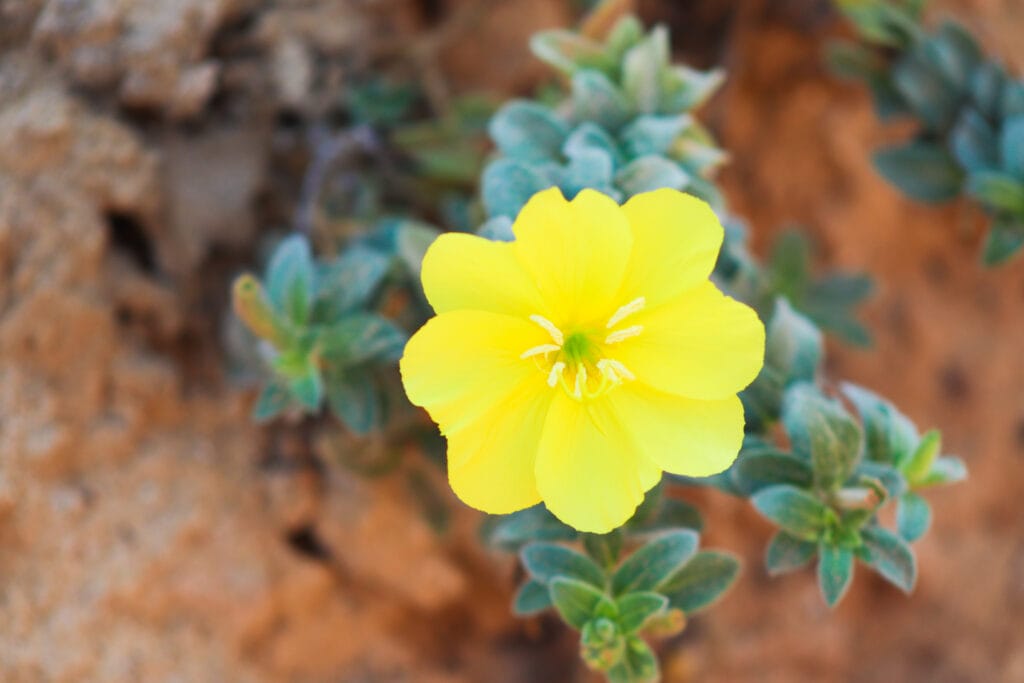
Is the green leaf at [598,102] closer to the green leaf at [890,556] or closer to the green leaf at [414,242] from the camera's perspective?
the green leaf at [414,242]

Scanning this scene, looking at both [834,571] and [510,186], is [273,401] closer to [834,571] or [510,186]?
[510,186]

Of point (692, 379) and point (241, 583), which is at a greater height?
point (692, 379)

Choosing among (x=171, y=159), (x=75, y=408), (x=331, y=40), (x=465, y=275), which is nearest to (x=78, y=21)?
(x=171, y=159)

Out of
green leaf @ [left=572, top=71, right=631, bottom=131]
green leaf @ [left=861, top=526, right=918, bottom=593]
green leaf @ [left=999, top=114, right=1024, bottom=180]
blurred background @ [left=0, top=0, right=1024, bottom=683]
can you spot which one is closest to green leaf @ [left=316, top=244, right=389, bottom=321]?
blurred background @ [left=0, top=0, right=1024, bottom=683]

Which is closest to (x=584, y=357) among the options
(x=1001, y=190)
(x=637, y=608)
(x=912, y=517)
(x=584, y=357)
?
(x=584, y=357)

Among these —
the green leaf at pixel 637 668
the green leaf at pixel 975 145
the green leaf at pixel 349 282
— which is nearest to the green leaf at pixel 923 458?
the green leaf at pixel 637 668

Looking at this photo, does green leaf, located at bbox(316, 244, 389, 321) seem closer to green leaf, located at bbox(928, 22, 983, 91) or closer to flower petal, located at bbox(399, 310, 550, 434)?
flower petal, located at bbox(399, 310, 550, 434)

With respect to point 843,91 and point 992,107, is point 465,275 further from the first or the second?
point 843,91
